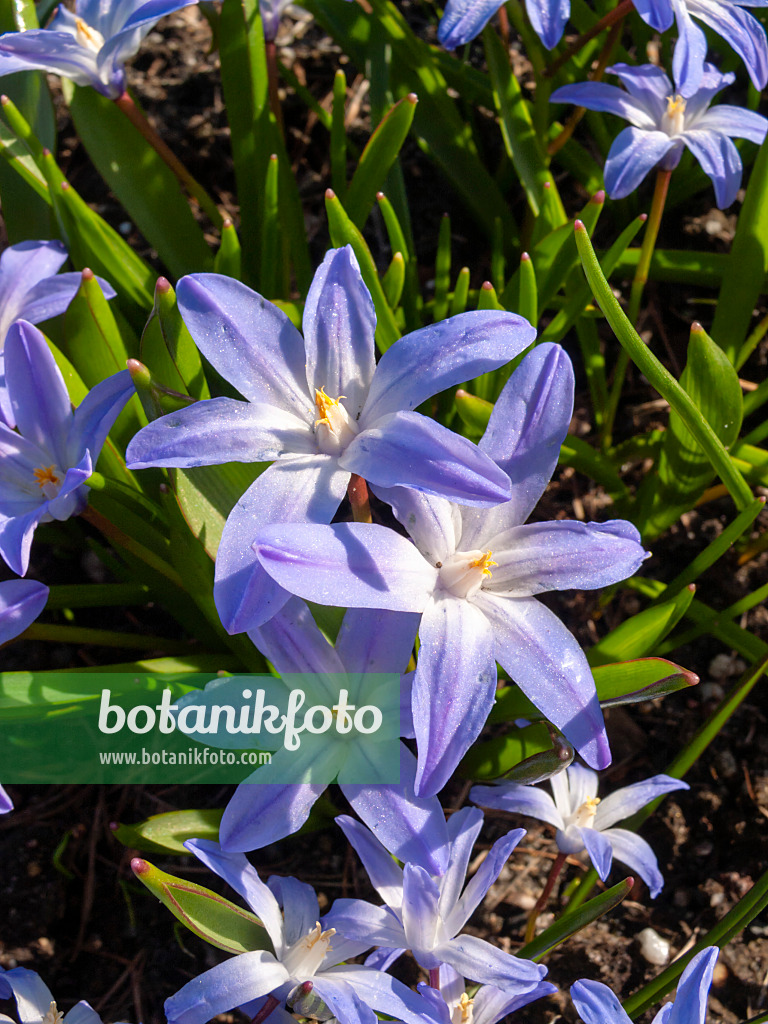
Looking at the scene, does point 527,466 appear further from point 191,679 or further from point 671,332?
point 671,332

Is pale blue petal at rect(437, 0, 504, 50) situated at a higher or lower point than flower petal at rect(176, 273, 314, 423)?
higher

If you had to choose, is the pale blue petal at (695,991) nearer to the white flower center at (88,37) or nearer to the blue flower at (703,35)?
the blue flower at (703,35)

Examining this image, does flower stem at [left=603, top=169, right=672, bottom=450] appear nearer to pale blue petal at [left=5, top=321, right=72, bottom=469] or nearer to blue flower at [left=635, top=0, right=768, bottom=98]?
blue flower at [left=635, top=0, right=768, bottom=98]

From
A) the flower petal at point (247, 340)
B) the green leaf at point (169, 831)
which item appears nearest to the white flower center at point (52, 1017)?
the green leaf at point (169, 831)

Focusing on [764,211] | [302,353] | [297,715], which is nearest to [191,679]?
[297,715]

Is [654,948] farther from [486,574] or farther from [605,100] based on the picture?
[605,100]

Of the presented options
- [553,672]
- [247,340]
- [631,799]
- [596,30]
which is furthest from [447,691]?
[596,30]
